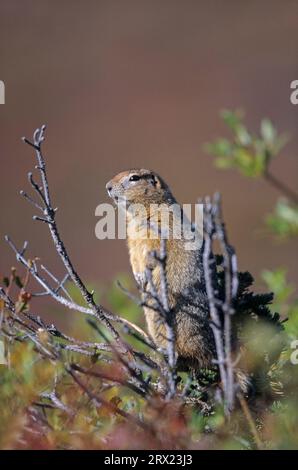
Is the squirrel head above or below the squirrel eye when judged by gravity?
below

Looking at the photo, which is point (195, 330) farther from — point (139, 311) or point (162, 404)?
point (162, 404)

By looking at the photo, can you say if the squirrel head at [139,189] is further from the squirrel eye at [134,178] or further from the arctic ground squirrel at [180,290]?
the arctic ground squirrel at [180,290]

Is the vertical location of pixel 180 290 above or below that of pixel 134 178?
below

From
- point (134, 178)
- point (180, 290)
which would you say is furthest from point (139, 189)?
point (180, 290)

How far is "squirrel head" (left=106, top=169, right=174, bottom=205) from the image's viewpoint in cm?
349

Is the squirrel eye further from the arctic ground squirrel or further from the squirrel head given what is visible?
the arctic ground squirrel

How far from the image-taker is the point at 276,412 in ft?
6.39

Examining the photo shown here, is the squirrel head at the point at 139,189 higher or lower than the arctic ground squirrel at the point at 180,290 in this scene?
higher

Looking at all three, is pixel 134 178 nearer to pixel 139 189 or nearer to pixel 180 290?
pixel 139 189

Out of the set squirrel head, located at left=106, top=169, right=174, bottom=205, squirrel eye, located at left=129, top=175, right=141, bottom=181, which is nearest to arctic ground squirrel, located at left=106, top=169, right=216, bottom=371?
squirrel head, located at left=106, top=169, right=174, bottom=205

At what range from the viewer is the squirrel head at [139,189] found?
3.49 meters

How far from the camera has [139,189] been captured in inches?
139

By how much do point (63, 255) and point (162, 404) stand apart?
696mm

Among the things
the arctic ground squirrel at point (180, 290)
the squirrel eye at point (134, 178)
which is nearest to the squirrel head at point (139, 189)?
the squirrel eye at point (134, 178)
